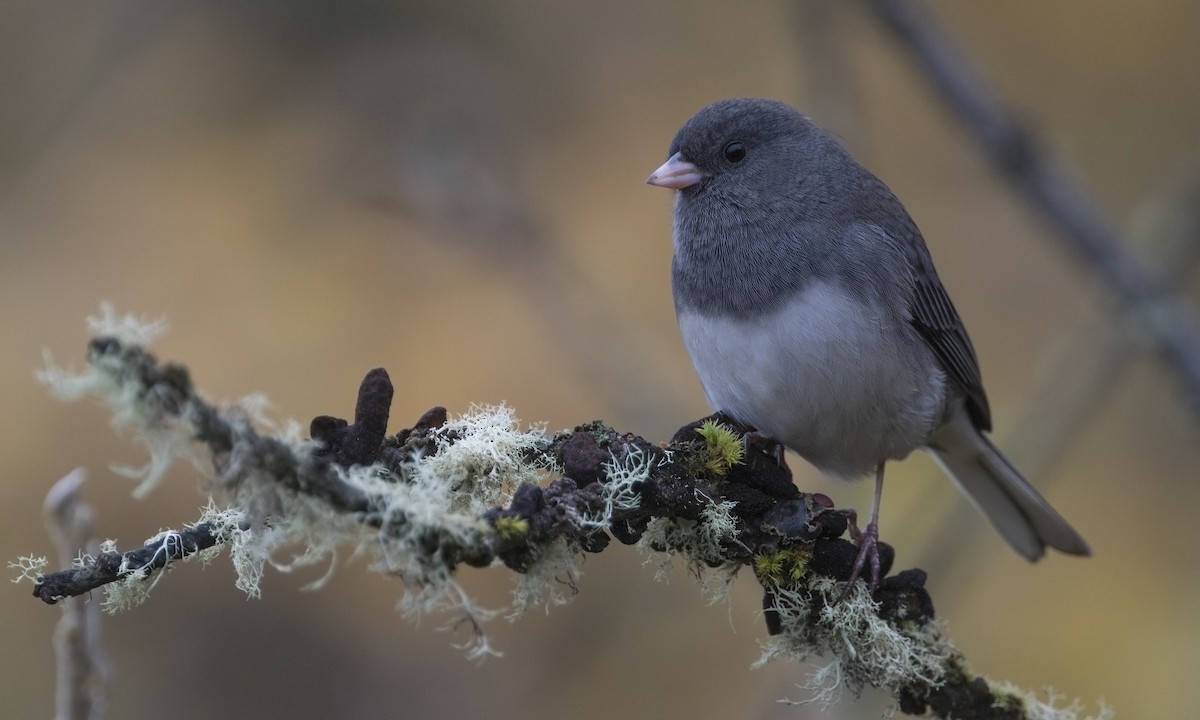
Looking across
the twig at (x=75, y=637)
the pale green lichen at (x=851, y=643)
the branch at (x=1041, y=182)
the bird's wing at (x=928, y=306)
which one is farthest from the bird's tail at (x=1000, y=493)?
the twig at (x=75, y=637)

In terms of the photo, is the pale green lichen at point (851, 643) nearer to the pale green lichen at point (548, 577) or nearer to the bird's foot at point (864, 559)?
the bird's foot at point (864, 559)

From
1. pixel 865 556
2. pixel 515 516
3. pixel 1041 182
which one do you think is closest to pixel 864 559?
pixel 865 556

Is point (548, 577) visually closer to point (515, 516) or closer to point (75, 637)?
point (515, 516)

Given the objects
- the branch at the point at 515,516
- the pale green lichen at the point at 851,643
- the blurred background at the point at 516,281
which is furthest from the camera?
the blurred background at the point at 516,281

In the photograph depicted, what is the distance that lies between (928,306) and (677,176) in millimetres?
722

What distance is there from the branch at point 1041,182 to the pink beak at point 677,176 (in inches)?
26.0

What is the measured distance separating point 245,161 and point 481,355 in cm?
145

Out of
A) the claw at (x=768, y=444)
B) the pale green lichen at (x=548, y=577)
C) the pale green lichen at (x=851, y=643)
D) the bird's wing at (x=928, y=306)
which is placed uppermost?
the bird's wing at (x=928, y=306)

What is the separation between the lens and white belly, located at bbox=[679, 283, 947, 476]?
2.31 metres

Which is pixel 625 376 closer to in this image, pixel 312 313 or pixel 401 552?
pixel 312 313

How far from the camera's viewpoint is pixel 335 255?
15.7 ft

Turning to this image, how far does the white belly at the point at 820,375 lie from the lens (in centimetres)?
231

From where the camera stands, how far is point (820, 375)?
7.58 feet

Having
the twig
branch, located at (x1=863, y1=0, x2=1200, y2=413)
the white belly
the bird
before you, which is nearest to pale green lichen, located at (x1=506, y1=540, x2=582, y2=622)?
the twig
